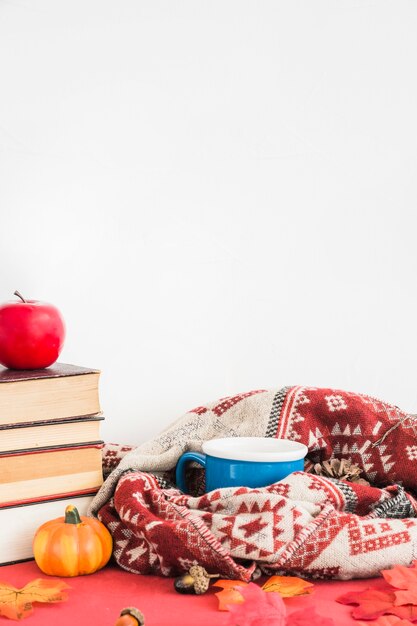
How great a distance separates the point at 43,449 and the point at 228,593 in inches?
12.1

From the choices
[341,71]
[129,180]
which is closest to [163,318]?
[129,180]

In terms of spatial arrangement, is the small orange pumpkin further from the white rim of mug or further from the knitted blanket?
the white rim of mug

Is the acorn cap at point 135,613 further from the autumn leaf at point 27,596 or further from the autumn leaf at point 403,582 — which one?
the autumn leaf at point 403,582

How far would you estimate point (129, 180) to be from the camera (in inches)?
55.1

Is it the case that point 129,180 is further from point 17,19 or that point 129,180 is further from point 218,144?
point 17,19

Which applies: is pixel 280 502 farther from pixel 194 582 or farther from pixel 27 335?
pixel 27 335

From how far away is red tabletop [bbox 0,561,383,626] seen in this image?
33.7 inches

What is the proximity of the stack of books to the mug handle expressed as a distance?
11 cm

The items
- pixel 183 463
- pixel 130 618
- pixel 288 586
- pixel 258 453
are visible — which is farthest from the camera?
pixel 183 463

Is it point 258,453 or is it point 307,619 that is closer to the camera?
point 307,619

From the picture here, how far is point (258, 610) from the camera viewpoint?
82 centimetres

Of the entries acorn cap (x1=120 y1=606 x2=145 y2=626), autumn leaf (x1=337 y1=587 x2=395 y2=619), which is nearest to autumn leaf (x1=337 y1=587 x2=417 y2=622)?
autumn leaf (x1=337 y1=587 x2=395 y2=619)

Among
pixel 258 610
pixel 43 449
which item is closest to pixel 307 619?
pixel 258 610

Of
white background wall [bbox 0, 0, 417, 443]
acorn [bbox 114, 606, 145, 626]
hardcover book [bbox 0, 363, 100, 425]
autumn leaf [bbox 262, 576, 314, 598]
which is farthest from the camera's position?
white background wall [bbox 0, 0, 417, 443]
